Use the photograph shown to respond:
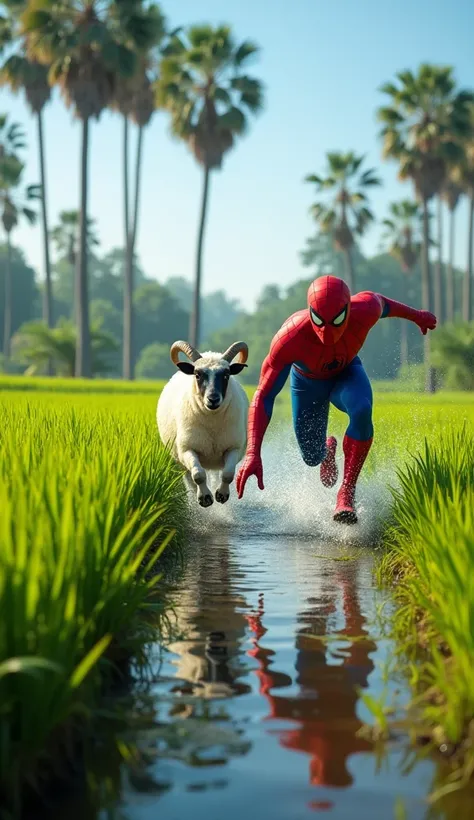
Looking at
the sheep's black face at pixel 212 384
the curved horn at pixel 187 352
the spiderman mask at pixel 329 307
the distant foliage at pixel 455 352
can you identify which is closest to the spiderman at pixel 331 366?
the spiderman mask at pixel 329 307

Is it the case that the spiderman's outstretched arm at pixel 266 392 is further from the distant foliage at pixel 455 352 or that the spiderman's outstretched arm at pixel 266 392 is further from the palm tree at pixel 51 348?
the palm tree at pixel 51 348

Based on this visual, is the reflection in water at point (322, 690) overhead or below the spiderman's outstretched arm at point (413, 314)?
below

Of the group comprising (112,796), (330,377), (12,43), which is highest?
(12,43)

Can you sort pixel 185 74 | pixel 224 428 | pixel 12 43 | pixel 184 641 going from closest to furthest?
1. pixel 184 641
2. pixel 224 428
3. pixel 185 74
4. pixel 12 43

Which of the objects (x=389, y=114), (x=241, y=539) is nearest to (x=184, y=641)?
(x=241, y=539)

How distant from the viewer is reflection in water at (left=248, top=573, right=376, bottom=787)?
376 cm

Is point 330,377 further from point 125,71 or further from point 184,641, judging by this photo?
point 125,71

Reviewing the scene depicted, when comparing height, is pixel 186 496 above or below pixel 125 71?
below

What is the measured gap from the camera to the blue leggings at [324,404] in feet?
29.3

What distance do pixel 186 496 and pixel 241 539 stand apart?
113 cm

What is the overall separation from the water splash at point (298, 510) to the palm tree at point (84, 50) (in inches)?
1183

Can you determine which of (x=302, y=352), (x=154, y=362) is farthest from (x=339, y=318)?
(x=154, y=362)

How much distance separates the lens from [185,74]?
46250mm

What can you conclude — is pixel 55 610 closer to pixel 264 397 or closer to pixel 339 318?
pixel 339 318
